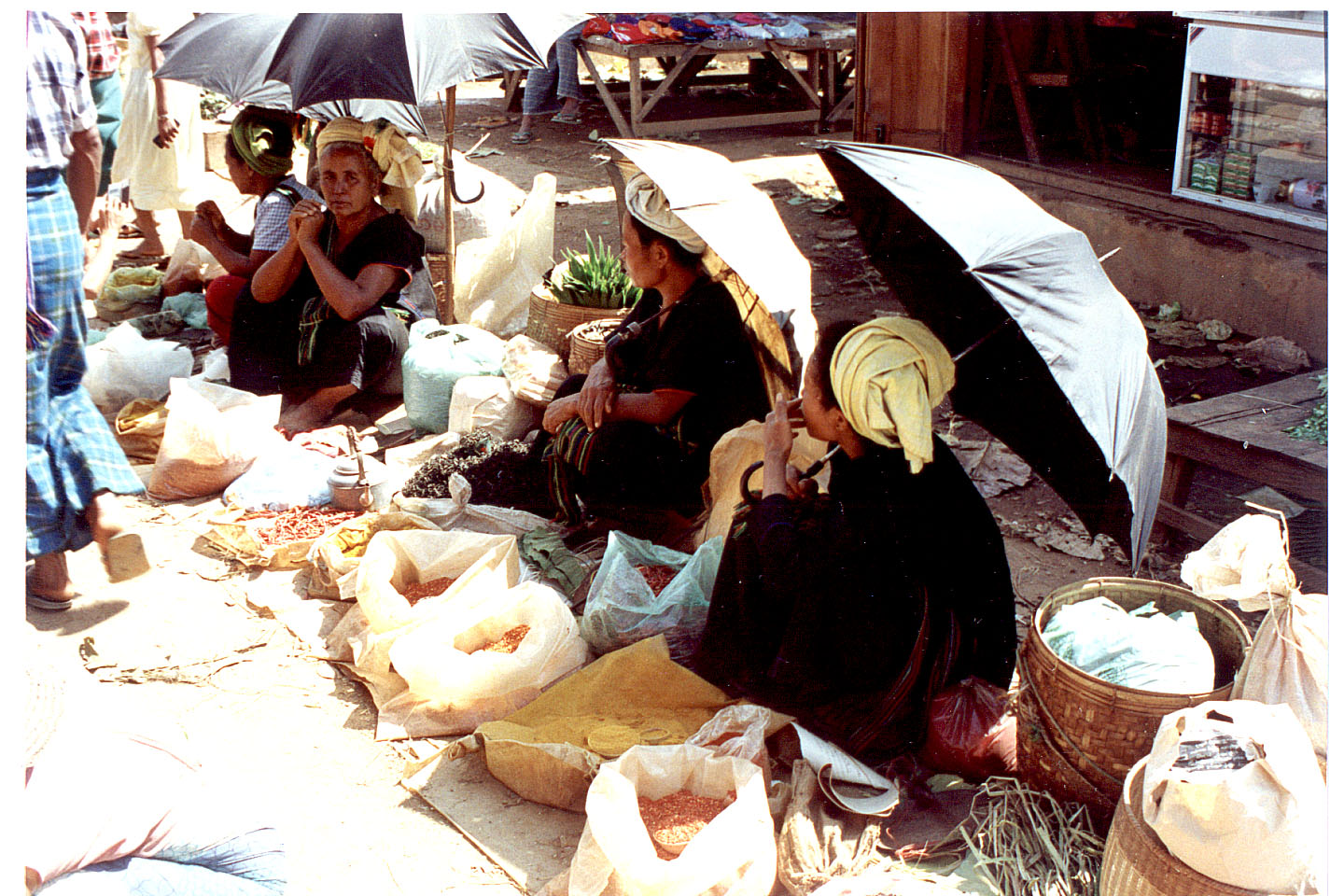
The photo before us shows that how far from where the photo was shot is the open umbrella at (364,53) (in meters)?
3.83

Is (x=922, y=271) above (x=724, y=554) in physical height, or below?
above

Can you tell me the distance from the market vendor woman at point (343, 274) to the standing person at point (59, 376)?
1.08 m

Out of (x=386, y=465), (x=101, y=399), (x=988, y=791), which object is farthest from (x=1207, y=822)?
(x=101, y=399)

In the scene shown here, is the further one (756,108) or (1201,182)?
(756,108)

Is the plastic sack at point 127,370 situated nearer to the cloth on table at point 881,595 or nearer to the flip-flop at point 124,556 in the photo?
the flip-flop at point 124,556

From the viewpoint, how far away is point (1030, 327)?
1987 millimetres

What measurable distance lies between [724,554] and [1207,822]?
4.01 ft

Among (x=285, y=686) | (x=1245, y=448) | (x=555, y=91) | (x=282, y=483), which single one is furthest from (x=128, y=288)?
(x=555, y=91)

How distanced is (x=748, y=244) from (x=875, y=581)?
37.7 inches

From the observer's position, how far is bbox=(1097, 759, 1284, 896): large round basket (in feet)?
6.07

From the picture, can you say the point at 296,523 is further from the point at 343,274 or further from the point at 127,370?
the point at 127,370

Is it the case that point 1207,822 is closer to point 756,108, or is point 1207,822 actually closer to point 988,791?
point 988,791

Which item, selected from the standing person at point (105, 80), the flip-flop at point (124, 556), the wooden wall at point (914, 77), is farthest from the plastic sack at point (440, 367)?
the wooden wall at point (914, 77)

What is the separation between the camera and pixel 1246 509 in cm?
390
